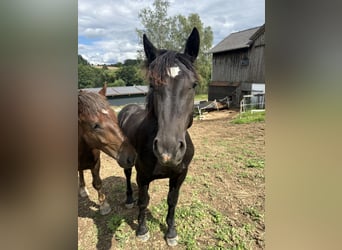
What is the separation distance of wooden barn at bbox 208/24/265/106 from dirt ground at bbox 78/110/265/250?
31.1 ft

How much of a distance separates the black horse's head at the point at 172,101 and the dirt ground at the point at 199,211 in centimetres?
151

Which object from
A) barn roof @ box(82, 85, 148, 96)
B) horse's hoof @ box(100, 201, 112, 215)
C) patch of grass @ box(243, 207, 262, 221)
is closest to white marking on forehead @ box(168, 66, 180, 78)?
barn roof @ box(82, 85, 148, 96)

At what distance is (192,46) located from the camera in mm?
1782

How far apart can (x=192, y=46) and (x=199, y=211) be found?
2106 millimetres

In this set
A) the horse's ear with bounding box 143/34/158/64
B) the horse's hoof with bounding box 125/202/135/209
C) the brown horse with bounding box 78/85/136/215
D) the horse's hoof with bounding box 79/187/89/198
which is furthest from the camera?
the horse's hoof with bounding box 79/187/89/198

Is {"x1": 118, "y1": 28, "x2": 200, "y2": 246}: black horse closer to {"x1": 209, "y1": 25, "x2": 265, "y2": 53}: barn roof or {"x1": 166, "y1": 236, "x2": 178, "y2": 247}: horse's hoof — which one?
{"x1": 166, "y1": 236, "x2": 178, "y2": 247}: horse's hoof

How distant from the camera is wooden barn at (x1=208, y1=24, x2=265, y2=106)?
43.7ft
